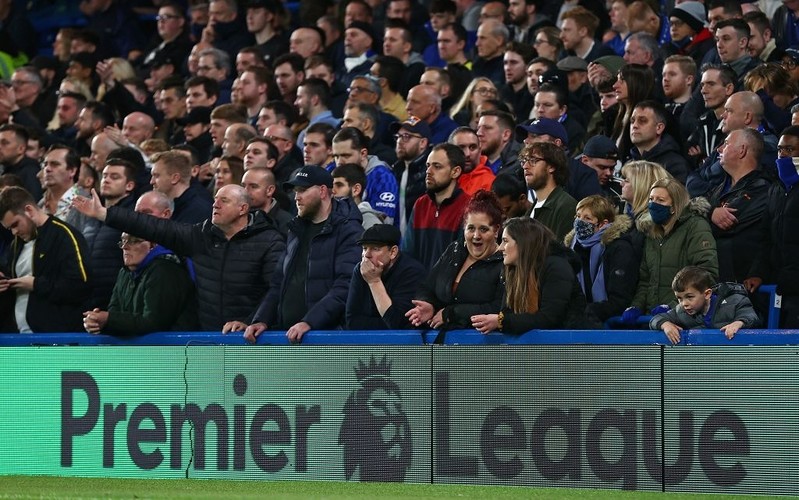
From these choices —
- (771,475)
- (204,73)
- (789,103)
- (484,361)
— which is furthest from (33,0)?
(771,475)

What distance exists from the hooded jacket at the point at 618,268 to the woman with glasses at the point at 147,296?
11.0 feet

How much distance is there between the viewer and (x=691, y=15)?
1496 cm

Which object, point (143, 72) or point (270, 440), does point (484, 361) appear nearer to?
point (270, 440)

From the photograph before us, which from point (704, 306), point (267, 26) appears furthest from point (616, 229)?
A: point (267, 26)

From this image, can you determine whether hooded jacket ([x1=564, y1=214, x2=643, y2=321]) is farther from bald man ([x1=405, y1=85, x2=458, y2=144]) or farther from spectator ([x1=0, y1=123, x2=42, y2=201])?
spectator ([x1=0, y1=123, x2=42, y2=201])

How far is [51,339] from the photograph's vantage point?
11.3m

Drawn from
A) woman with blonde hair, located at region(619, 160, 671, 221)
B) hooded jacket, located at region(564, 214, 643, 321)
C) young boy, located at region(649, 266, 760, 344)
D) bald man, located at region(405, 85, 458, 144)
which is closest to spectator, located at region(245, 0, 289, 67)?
bald man, located at region(405, 85, 458, 144)

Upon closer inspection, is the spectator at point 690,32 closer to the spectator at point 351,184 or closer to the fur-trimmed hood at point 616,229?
the spectator at point 351,184

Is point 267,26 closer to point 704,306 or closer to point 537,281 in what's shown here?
point 537,281

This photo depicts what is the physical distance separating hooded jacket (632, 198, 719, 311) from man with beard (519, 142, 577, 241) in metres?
0.90

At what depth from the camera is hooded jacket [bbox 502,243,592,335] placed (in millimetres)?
9422

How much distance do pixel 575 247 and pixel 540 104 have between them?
3.13m

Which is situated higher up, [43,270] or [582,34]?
[582,34]

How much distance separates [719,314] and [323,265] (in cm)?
328
